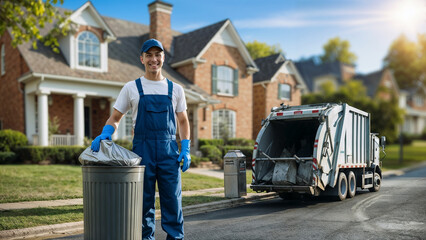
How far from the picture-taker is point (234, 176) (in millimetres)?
10227

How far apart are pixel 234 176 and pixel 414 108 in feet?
191

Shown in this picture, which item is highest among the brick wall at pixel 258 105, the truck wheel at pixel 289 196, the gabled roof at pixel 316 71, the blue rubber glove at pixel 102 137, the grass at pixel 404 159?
the gabled roof at pixel 316 71

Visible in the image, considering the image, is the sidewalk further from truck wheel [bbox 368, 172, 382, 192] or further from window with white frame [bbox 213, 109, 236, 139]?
window with white frame [bbox 213, 109, 236, 139]

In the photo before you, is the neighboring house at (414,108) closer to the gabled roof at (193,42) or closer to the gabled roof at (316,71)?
the gabled roof at (316,71)

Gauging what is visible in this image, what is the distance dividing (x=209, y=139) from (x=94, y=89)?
6.35m

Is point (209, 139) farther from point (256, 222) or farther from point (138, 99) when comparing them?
point (138, 99)

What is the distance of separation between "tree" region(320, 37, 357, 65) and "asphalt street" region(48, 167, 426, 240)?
6505 centimetres

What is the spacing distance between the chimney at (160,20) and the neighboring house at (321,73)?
28.7m

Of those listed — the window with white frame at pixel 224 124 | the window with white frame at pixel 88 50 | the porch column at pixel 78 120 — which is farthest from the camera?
the window with white frame at pixel 224 124

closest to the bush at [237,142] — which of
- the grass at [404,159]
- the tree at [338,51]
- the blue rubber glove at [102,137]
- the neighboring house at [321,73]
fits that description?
the grass at [404,159]

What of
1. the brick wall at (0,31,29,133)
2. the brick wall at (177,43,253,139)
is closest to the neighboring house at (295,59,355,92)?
the brick wall at (177,43,253,139)

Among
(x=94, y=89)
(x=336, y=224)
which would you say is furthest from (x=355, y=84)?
(x=336, y=224)

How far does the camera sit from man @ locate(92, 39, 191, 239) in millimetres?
4512

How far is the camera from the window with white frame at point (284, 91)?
2813 centimetres
